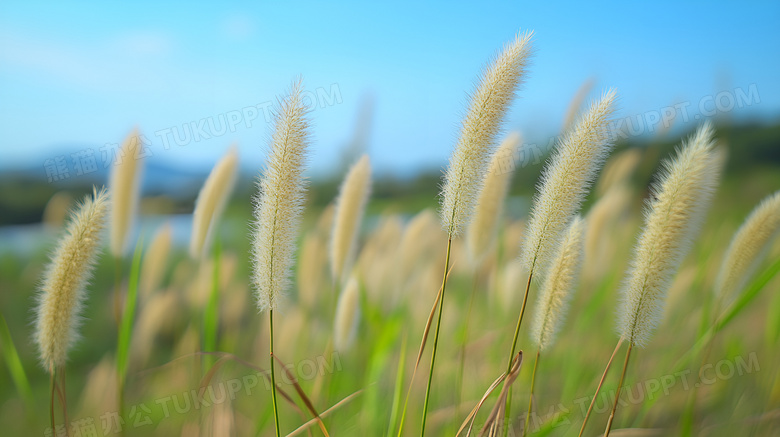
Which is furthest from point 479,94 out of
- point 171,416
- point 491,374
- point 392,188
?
point 392,188

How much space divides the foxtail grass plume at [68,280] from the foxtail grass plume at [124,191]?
6.1 inches

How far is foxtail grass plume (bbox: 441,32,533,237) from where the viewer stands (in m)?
0.70

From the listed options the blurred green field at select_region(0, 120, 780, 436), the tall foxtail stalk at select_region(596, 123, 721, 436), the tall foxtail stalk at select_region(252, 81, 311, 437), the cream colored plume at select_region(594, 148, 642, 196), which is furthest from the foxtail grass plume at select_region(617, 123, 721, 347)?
the cream colored plume at select_region(594, 148, 642, 196)

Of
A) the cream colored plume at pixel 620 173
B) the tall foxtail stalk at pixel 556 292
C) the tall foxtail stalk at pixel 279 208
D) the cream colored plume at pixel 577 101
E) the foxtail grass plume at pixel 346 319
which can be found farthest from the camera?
the cream colored plume at pixel 620 173

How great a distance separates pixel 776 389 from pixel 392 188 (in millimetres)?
4203

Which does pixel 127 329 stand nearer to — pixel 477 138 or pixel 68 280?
pixel 68 280

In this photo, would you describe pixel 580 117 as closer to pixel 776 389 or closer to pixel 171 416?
pixel 776 389

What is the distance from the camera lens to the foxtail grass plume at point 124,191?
0.91 metres

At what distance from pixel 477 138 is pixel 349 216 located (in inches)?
14.5

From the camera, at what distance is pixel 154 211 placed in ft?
8.45

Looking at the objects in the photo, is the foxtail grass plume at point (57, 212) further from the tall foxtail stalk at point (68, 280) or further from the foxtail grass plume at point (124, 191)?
the tall foxtail stalk at point (68, 280)

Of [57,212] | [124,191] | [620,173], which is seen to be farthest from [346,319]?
[57,212]

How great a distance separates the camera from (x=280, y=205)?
660 millimetres

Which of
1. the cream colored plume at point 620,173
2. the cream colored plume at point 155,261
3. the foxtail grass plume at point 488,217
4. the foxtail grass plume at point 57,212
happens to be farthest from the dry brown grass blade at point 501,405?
the foxtail grass plume at point 57,212
